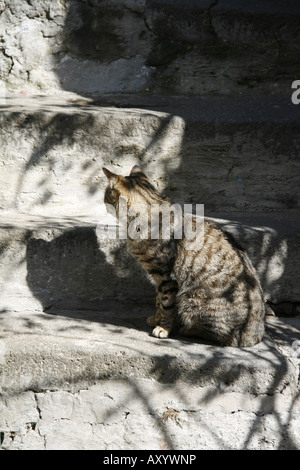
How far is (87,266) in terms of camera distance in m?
4.21

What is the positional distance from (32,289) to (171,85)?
291 centimetres

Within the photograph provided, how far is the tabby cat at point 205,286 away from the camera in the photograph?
143 inches

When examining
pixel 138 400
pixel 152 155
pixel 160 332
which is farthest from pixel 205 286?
pixel 152 155

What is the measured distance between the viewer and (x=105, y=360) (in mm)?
3361

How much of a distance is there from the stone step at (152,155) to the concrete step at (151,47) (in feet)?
2.99

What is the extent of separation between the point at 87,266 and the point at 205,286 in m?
1.03

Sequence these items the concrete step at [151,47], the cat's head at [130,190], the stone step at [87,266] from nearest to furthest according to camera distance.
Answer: the cat's head at [130,190]
the stone step at [87,266]
the concrete step at [151,47]

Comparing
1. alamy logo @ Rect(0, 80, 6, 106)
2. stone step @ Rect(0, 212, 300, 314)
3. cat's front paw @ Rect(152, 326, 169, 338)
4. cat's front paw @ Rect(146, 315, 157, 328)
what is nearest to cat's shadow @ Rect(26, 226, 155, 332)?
stone step @ Rect(0, 212, 300, 314)

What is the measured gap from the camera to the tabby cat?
143 inches

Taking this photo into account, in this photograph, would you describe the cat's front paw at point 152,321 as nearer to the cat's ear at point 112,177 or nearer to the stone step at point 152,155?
the cat's ear at point 112,177

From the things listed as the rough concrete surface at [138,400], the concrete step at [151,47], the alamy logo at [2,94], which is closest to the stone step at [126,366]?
the rough concrete surface at [138,400]

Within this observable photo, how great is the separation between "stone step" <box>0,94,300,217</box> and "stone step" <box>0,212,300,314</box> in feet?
1.77

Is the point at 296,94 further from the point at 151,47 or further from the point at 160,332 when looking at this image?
the point at 160,332
